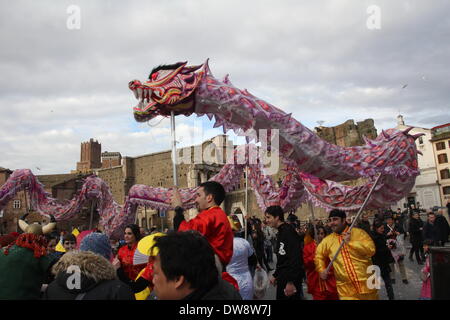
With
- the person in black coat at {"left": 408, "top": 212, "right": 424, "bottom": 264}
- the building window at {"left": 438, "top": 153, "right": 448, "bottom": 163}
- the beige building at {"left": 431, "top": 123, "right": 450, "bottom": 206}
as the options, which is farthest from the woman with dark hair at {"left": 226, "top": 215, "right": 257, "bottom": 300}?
the building window at {"left": 438, "top": 153, "right": 448, "bottom": 163}

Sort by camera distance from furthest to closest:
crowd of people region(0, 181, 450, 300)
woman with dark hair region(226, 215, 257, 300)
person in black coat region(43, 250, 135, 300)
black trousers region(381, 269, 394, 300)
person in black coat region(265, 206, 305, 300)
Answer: black trousers region(381, 269, 394, 300)
woman with dark hair region(226, 215, 257, 300)
person in black coat region(265, 206, 305, 300)
person in black coat region(43, 250, 135, 300)
crowd of people region(0, 181, 450, 300)

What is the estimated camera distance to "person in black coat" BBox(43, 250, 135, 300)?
226 centimetres

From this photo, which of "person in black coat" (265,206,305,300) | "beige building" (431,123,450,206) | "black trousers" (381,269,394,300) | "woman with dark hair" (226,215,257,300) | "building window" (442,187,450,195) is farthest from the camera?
"beige building" (431,123,450,206)

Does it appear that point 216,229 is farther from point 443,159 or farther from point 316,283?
point 443,159

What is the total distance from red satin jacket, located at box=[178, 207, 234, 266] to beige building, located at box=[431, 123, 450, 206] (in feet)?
142

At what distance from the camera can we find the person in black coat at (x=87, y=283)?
7.41 ft

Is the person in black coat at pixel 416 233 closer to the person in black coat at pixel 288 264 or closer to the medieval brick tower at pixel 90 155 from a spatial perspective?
the person in black coat at pixel 288 264

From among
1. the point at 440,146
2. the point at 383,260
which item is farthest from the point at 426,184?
the point at 383,260

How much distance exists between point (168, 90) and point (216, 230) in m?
2.53

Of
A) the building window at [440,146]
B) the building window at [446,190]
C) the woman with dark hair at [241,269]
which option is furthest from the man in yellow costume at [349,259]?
the building window at [440,146]

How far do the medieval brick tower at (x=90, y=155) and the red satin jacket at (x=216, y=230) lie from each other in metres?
90.2

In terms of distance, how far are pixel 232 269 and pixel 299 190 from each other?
7.57ft

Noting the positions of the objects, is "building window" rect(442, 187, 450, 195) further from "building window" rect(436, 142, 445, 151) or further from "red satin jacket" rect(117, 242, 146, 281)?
"red satin jacket" rect(117, 242, 146, 281)
